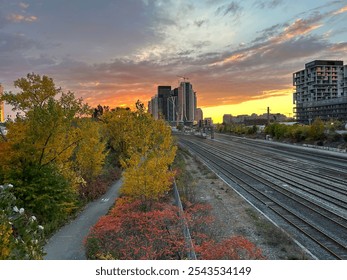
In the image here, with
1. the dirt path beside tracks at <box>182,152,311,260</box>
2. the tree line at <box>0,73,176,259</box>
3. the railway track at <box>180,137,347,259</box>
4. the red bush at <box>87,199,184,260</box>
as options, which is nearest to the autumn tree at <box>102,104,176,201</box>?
the tree line at <box>0,73,176,259</box>

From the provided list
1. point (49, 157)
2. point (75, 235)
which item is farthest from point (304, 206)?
point (49, 157)

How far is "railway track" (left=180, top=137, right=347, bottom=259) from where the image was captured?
51.7 ft

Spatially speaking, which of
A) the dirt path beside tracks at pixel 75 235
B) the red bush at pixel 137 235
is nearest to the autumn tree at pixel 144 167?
the red bush at pixel 137 235

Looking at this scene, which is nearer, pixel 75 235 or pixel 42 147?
pixel 75 235

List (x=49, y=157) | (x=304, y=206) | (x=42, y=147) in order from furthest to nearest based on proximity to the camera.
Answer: (x=304, y=206), (x=49, y=157), (x=42, y=147)

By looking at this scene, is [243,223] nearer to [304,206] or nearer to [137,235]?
[304,206]

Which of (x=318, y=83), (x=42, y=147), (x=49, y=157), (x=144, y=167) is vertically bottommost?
(x=144, y=167)

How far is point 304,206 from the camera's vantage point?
71.2 ft

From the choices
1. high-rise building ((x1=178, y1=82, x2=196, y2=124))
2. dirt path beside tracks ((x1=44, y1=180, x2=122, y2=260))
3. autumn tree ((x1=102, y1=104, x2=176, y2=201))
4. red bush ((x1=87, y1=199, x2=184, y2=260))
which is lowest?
dirt path beside tracks ((x1=44, y1=180, x2=122, y2=260))

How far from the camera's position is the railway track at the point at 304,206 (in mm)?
15759

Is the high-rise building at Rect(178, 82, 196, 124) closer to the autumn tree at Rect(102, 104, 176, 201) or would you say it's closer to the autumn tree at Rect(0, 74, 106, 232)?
the autumn tree at Rect(0, 74, 106, 232)

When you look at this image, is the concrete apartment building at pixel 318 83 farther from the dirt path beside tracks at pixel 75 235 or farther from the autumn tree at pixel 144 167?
the dirt path beside tracks at pixel 75 235
